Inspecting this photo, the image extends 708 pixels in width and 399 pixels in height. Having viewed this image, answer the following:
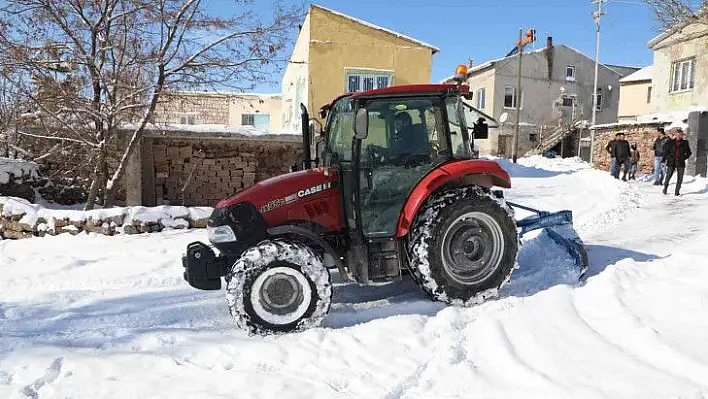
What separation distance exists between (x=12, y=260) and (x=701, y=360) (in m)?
7.86

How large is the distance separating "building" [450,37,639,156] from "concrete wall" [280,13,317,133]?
47.9 ft

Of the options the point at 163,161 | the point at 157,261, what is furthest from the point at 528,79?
the point at 157,261

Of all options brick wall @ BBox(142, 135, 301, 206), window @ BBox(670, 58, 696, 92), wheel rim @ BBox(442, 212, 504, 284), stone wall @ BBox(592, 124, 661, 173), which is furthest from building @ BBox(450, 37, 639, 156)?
wheel rim @ BBox(442, 212, 504, 284)

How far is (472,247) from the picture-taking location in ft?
14.9

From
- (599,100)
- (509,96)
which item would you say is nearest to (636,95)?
(599,100)

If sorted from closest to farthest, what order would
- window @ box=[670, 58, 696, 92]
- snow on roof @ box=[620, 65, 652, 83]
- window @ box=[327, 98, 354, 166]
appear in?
1. window @ box=[327, 98, 354, 166]
2. window @ box=[670, 58, 696, 92]
3. snow on roof @ box=[620, 65, 652, 83]

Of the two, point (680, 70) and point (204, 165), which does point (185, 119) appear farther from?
point (680, 70)

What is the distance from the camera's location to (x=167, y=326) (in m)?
4.26

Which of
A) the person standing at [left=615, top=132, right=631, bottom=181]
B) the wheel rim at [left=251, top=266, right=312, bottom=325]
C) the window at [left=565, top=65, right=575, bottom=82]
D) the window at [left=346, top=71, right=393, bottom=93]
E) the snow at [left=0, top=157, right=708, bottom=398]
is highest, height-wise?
the window at [left=565, top=65, right=575, bottom=82]

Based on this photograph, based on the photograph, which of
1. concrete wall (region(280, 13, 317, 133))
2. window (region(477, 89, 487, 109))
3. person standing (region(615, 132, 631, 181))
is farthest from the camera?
window (region(477, 89, 487, 109))

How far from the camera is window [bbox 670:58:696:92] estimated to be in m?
19.1

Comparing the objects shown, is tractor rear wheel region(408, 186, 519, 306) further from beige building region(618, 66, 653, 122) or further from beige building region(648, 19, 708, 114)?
beige building region(618, 66, 653, 122)

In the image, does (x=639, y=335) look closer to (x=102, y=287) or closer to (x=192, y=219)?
(x=102, y=287)

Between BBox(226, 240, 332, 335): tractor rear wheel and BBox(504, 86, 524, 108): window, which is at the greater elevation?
BBox(504, 86, 524, 108): window
